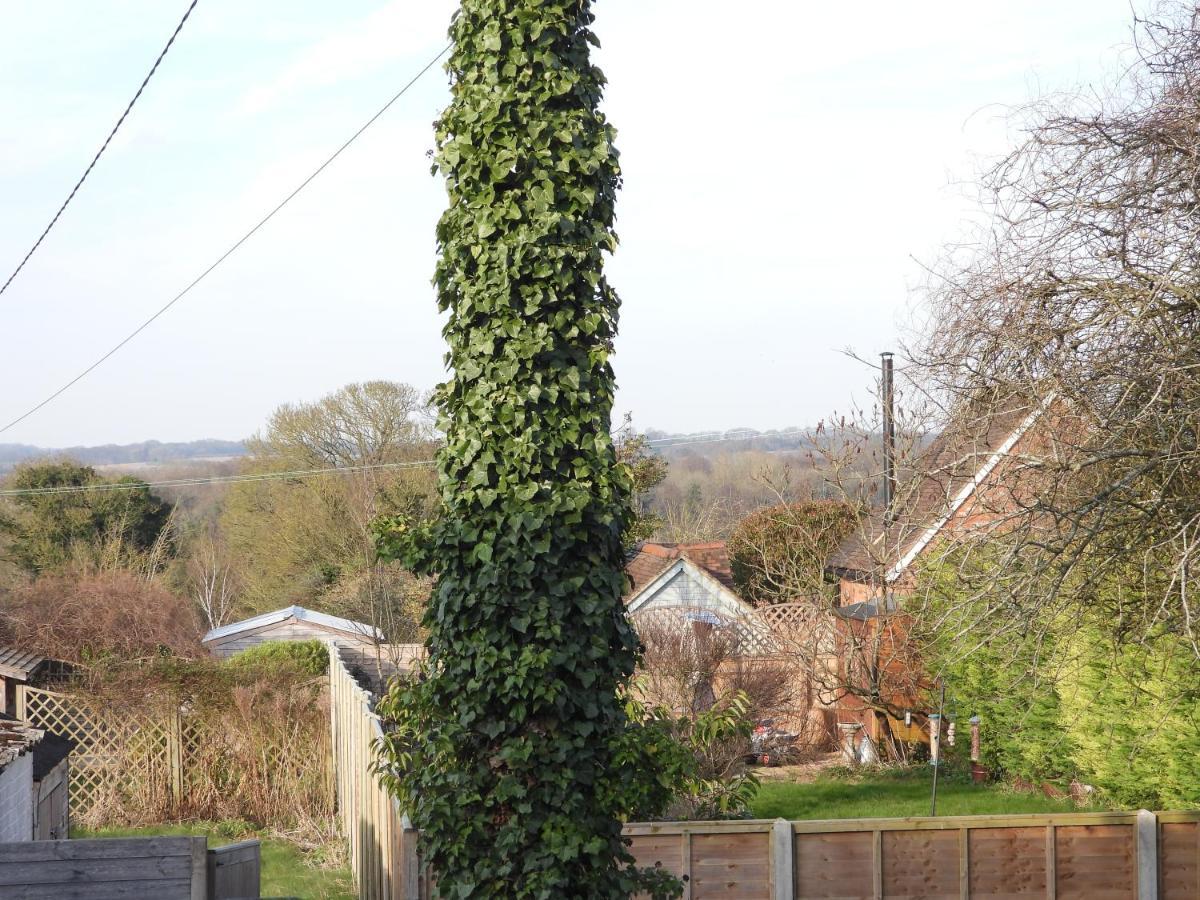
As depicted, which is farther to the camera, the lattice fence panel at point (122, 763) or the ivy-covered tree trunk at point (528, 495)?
the lattice fence panel at point (122, 763)

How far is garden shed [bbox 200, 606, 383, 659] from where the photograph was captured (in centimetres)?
2236

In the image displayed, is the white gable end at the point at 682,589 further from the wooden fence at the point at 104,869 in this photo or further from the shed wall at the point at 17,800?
the wooden fence at the point at 104,869

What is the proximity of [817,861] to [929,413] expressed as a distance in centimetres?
315

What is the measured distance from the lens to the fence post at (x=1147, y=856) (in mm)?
8148

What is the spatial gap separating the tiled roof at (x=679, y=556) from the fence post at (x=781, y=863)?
12271 mm

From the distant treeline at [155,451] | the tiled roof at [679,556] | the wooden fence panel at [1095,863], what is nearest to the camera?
the wooden fence panel at [1095,863]

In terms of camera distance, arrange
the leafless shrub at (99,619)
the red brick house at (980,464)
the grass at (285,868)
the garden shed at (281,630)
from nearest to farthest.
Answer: the red brick house at (980,464) < the grass at (285,868) < the leafless shrub at (99,619) < the garden shed at (281,630)

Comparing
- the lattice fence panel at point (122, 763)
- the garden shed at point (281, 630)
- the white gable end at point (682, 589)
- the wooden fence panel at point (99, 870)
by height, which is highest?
the white gable end at point (682, 589)

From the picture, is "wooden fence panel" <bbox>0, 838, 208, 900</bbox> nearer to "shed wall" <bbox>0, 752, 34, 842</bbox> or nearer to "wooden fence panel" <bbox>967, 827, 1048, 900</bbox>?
"shed wall" <bbox>0, 752, 34, 842</bbox>

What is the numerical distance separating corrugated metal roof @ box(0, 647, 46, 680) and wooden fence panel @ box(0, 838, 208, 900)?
9.20 meters

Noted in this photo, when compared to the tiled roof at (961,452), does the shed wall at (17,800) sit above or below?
below

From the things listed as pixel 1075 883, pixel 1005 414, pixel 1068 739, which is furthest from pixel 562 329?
pixel 1068 739

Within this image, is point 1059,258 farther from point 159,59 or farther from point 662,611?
point 662,611

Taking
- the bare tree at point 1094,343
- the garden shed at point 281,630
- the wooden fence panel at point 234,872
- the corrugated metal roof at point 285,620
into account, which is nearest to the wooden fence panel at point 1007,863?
the bare tree at point 1094,343
